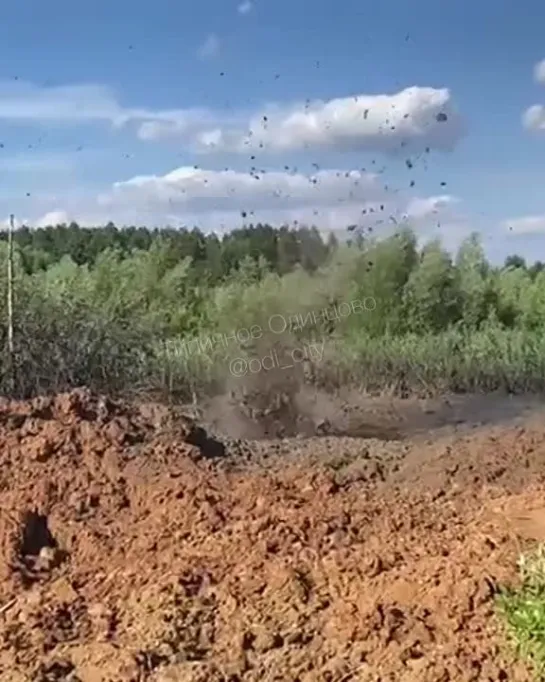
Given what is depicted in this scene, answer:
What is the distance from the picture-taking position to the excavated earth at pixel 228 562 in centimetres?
409

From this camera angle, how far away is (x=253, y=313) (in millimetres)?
13758

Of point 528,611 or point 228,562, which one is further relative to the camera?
point 228,562

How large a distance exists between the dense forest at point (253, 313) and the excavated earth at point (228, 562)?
16.6 feet

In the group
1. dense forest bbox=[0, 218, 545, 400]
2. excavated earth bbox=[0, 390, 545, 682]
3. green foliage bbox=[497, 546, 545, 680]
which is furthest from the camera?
dense forest bbox=[0, 218, 545, 400]

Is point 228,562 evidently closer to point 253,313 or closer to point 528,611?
point 528,611

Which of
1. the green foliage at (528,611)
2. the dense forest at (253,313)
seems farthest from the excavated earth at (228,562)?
the dense forest at (253,313)

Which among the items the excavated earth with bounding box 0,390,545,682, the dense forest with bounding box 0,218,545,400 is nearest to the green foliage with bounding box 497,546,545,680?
the excavated earth with bounding box 0,390,545,682

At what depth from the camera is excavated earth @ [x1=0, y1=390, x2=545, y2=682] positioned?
409cm

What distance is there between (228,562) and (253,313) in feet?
30.0

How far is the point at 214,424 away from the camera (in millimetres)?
10352

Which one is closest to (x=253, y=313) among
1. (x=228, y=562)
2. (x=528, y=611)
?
(x=228, y=562)

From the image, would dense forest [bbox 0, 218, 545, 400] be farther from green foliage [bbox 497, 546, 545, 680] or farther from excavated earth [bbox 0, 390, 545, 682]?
green foliage [bbox 497, 546, 545, 680]

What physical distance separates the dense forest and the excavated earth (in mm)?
5065

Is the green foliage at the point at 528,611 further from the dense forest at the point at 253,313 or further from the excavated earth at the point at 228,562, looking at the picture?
the dense forest at the point at 253,313
